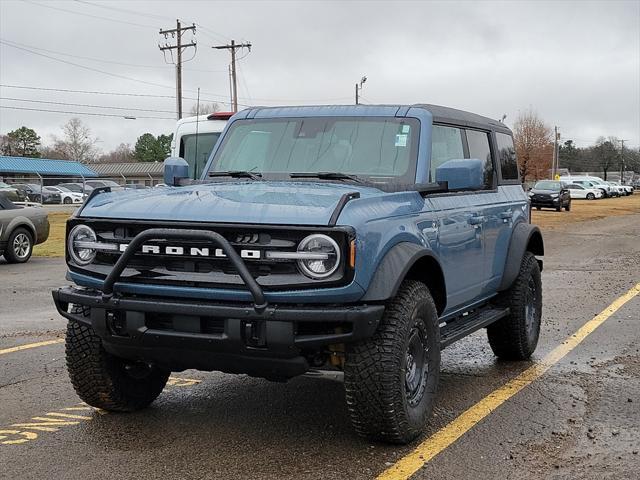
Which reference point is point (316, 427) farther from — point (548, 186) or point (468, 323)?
point (548, 186)

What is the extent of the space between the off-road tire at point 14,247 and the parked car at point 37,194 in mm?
26515

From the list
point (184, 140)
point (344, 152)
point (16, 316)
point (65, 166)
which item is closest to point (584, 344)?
point (344, 152)

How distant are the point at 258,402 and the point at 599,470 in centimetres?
232

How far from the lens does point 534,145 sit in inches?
3900

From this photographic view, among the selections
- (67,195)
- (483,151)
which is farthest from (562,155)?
(483,151)

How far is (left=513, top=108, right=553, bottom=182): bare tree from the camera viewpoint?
320ft

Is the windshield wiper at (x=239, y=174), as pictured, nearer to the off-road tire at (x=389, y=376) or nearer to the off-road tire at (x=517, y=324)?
the off-road tire at (x=389, y=376)

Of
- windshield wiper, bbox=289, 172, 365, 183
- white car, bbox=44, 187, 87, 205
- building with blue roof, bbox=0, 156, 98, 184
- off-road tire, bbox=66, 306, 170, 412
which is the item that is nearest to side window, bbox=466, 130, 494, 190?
windshield wiper, bbox=289, 172, 365, 183

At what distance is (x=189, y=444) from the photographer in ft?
15.3

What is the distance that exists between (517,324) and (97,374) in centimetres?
354

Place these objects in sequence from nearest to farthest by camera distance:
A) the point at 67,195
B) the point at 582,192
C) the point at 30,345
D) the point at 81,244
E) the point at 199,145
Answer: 1. the point at 81,244
2. the point at 30,345
3. the point at 199,145
4. the point at 67,195
5. the point at 582,192

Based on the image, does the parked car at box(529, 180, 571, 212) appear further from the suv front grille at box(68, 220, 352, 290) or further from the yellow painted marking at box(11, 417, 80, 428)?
the suv front grille at box(68, 220, 352, 290)

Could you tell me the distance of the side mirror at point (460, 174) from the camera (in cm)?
514

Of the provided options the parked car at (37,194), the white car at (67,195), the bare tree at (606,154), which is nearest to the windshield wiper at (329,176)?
the parked car at (37,194)
